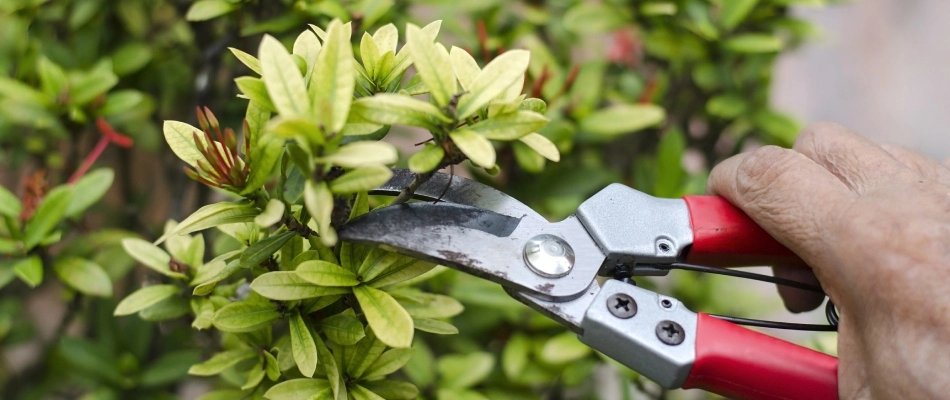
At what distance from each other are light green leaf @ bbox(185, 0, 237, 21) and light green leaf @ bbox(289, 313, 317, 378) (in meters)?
0.47

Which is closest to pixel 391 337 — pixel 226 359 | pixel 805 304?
pixel 226 359

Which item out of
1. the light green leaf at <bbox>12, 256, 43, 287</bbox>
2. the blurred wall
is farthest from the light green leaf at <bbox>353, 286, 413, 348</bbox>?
the blurred wall

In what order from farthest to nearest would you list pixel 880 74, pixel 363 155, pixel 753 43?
pixel 880 74
pixel 753 43
pixel 363 155

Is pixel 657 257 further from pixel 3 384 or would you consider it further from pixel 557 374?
pixel 3 384

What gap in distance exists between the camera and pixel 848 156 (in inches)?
33.4

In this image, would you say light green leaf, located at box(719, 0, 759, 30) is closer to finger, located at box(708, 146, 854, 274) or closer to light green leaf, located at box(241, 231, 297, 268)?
finger, located at box(708, 146, 854, 274)

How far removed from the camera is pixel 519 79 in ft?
2.29

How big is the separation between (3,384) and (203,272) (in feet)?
2.48

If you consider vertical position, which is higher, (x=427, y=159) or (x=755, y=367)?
(x=427, y=159)

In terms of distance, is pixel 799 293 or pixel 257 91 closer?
pixel 257 91

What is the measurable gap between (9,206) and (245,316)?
1.48ft

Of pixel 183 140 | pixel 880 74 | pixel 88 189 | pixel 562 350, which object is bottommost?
pixel 880 74

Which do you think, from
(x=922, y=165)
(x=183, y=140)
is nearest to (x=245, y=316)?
(x=183, y=140)

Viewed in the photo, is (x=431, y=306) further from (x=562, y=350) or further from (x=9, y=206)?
(x=9, y=206)
